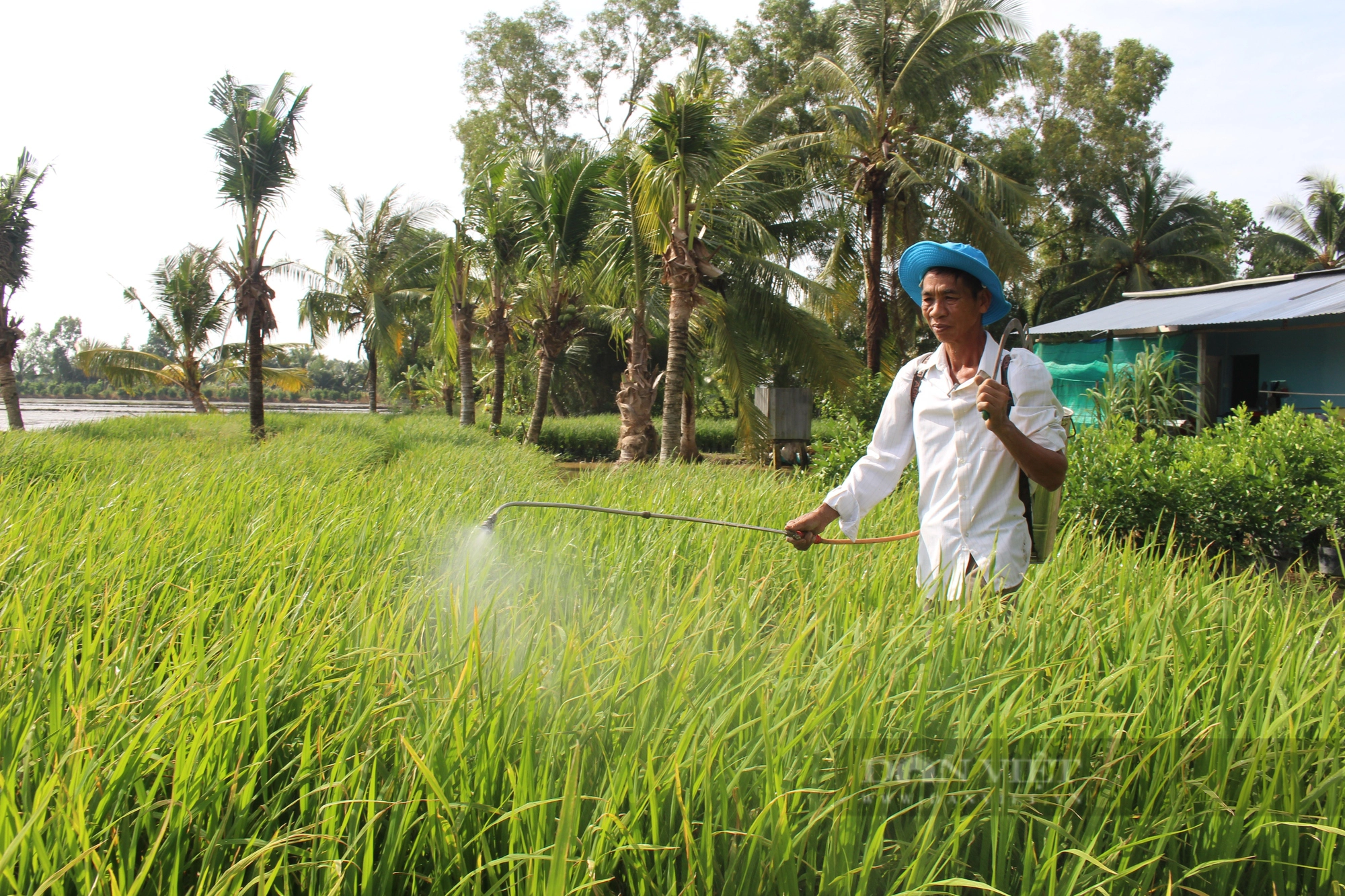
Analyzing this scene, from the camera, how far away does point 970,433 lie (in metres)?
2.06

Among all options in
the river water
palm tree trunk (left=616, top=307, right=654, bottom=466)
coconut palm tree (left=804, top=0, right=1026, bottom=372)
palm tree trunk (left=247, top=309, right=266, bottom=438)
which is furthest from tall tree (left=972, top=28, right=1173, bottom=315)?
the river water

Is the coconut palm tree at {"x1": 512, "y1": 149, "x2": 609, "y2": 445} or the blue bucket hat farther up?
the coconut palm tree at {"x1": 512, "y1": 149, "x2": 609, "y2": 445}

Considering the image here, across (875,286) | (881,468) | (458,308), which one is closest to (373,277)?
(458,308)

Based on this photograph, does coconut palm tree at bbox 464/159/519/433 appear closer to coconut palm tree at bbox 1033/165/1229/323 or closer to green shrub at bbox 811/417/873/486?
green shrub at bbox 811/417/873/486

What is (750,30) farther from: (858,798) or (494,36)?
(858,798)

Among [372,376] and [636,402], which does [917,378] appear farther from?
[372,376]

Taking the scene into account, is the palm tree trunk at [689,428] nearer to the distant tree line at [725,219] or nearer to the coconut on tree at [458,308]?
the distant tree line at [725,219]

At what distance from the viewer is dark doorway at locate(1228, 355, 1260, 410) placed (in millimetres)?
12248

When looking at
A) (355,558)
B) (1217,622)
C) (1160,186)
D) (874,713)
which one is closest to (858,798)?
(874,713)

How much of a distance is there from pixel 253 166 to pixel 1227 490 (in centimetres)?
1369

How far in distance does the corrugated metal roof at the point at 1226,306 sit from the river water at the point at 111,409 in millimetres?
20871

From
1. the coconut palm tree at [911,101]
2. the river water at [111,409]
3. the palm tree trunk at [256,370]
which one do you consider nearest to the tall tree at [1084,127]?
the coconut palm tree at [911,101]

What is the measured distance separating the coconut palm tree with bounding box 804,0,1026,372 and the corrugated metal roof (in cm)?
262

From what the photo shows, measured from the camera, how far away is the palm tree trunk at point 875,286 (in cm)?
1409
